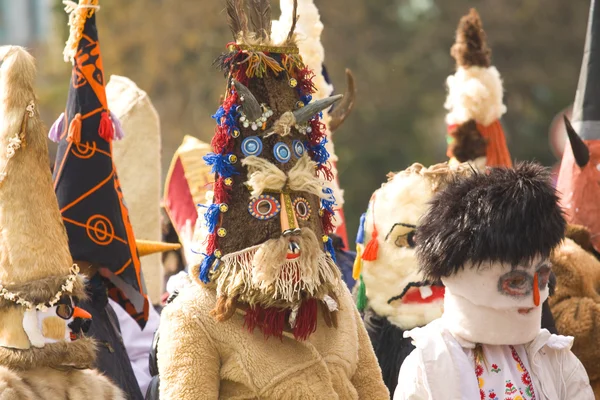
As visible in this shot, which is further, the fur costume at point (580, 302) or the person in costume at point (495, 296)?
the fur costume at point (580, 302)

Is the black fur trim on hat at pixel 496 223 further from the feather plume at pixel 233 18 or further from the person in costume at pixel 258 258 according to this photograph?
the feather plume at pixel 233 18

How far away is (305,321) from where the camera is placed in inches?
158

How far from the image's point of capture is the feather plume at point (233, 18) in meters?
4.09

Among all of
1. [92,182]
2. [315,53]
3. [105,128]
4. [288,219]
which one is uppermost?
[315,53]

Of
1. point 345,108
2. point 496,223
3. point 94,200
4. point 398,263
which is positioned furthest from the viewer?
point 345,108

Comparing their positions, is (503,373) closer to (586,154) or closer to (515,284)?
(515,284)

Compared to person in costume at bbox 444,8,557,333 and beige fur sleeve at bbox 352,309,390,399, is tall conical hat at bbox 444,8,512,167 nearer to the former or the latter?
person in costume at bbox 444,8,557,333

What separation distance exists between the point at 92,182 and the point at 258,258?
4.28 ft

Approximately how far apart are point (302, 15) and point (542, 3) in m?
9.78

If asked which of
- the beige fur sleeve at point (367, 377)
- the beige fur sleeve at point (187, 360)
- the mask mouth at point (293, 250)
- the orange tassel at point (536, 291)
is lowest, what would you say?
the beige fur sleeve at point (367, 377)

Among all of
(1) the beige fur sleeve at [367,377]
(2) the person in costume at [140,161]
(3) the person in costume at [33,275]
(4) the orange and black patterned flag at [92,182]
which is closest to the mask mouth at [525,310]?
(1) the beige fur sleeve at [367,377]

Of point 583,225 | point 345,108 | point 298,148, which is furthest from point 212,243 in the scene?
point 583,225

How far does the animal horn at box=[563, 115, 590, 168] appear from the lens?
5.86 m

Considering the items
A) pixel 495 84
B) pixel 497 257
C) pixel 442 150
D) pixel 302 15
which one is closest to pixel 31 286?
pixel 497 257
